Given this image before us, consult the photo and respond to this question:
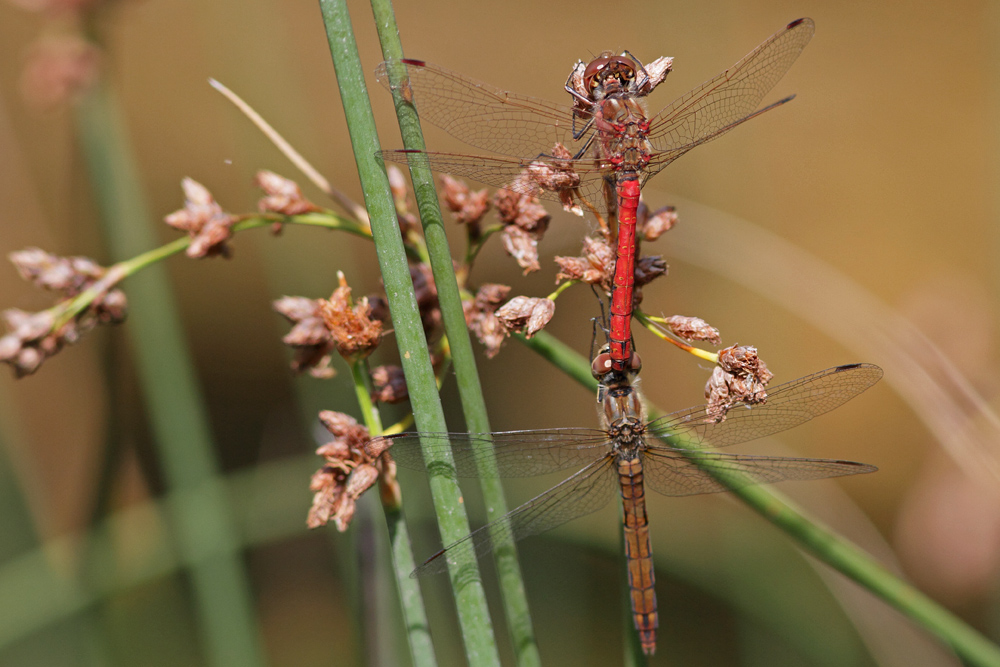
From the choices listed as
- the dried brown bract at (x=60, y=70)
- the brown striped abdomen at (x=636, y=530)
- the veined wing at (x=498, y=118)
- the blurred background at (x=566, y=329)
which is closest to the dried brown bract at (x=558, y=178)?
the veined wing at (x=498, y=118)

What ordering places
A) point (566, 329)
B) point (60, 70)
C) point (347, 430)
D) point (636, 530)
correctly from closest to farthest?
point (347, 430), point (636, 530), point (60, 70), point (566, 329)

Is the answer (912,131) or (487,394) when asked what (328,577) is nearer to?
(487,394)

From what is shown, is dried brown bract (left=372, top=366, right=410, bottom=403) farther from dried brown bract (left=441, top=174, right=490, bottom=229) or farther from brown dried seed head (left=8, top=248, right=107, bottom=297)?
brown dried seed head (left=8, top=248, right=107, bottom=297)

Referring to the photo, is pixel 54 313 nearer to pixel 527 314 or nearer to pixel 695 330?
pixel 527 314

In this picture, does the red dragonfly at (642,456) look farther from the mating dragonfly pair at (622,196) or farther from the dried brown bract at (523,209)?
the dried brown bract at (523,209)

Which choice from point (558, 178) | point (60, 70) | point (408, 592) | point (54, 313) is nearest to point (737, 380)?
point (558, 178)
